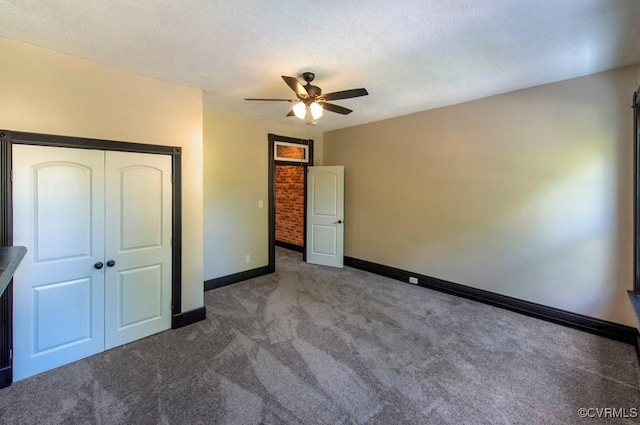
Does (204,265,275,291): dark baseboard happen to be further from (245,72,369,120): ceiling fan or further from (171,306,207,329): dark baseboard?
(245,72,369,120): ceiling fan

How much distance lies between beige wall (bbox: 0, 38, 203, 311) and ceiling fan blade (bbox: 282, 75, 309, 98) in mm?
1306

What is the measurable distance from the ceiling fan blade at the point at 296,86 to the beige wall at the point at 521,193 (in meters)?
2.43

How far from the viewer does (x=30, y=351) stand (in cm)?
238

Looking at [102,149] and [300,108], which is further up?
[300,108]

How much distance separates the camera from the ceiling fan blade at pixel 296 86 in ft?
8.19

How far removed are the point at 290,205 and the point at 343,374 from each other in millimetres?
5282

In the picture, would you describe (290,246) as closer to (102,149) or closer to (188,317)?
(188,317)

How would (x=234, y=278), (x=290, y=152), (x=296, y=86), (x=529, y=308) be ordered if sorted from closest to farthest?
(x=296, y=86) → (x=529, y=308) → (x=234, y=278) → (x=290, y=152)

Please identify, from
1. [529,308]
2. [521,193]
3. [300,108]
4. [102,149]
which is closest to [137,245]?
[102,149]

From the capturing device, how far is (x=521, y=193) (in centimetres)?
353

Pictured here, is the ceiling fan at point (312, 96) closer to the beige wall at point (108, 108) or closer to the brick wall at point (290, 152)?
the beige wall at point (108, 108)

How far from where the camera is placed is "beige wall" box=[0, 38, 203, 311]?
231 cm

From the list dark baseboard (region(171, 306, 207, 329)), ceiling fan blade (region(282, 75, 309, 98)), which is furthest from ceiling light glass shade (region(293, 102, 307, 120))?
dark baseboard (region(171, 306, 207, 329))

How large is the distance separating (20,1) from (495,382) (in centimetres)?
427
